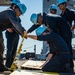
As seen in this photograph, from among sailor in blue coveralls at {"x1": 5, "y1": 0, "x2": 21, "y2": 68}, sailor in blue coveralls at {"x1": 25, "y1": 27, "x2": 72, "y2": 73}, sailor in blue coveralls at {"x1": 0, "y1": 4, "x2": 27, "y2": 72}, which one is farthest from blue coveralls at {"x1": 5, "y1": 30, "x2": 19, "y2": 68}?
sailor in blue coveralls at {"x1": 25, "y1": 27, "x2": 72, "y2": 73}

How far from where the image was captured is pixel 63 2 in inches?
213

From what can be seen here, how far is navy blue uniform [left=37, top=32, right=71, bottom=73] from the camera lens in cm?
441

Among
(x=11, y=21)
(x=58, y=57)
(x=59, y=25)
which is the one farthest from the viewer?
(x=59, y=25)

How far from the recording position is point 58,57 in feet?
14.7

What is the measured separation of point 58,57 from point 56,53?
0.09 m

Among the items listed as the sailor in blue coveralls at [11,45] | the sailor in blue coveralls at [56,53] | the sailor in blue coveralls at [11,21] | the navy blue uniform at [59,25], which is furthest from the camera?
the sailor in blue coveralls at [11,45]

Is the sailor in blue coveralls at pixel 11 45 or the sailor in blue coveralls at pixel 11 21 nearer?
the sailor in blue coveralls at pixel 11 21

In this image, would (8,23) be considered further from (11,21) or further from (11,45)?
(11,45)

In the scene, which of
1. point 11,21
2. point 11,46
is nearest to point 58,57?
point 11,21

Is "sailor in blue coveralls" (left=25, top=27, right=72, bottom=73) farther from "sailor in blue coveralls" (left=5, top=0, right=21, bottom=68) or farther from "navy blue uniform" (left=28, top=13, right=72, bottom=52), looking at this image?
"sailor in blue coveralls" (left=5, top=0, right=21, bottom=68)

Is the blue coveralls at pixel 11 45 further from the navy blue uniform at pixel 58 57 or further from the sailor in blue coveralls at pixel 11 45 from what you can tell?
the navy blue uniform at pixel 58 57

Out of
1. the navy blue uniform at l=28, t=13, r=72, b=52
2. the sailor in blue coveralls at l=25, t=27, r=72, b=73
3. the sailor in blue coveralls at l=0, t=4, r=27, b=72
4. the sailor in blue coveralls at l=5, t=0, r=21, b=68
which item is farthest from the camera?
the sailor in blue coveralls at l=5, t=0, r=21, b=68

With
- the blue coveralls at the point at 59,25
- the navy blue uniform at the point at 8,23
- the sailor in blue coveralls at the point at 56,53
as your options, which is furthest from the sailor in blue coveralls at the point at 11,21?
the blue coveralls at the point at 59,25

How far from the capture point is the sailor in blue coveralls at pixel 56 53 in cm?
437
